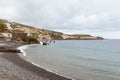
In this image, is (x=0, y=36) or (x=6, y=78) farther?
(x=0, y=36)

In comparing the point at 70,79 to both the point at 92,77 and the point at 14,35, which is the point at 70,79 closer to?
the point at 92,77

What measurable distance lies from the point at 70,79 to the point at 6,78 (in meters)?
8.90

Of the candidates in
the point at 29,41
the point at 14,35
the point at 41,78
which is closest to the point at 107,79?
the point at 41,78

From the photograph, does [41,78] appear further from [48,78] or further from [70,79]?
[70,79]

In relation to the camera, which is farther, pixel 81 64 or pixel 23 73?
pixel 81 64

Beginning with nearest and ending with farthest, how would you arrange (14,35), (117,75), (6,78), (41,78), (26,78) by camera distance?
(6,78)
(26,78)
(41,78)
(117,75)
(14,35)

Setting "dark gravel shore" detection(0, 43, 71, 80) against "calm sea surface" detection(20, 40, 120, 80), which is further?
"calm sea surface" detection(20, 40, 120, 80)

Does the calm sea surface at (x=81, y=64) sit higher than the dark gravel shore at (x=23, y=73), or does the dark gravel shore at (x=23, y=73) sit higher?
the dark gravel shore at (x=23, y=73)

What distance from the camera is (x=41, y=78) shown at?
31875mm

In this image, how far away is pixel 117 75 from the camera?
129 feet

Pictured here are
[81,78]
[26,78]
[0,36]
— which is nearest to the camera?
[26,78]

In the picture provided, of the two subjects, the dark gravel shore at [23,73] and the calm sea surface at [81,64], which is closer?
the dark gravel shore at [23,73]

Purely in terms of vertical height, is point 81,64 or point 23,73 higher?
Answer: point 23,73

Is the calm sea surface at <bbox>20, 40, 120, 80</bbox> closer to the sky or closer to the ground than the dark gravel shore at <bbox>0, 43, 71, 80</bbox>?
closer to the ground
